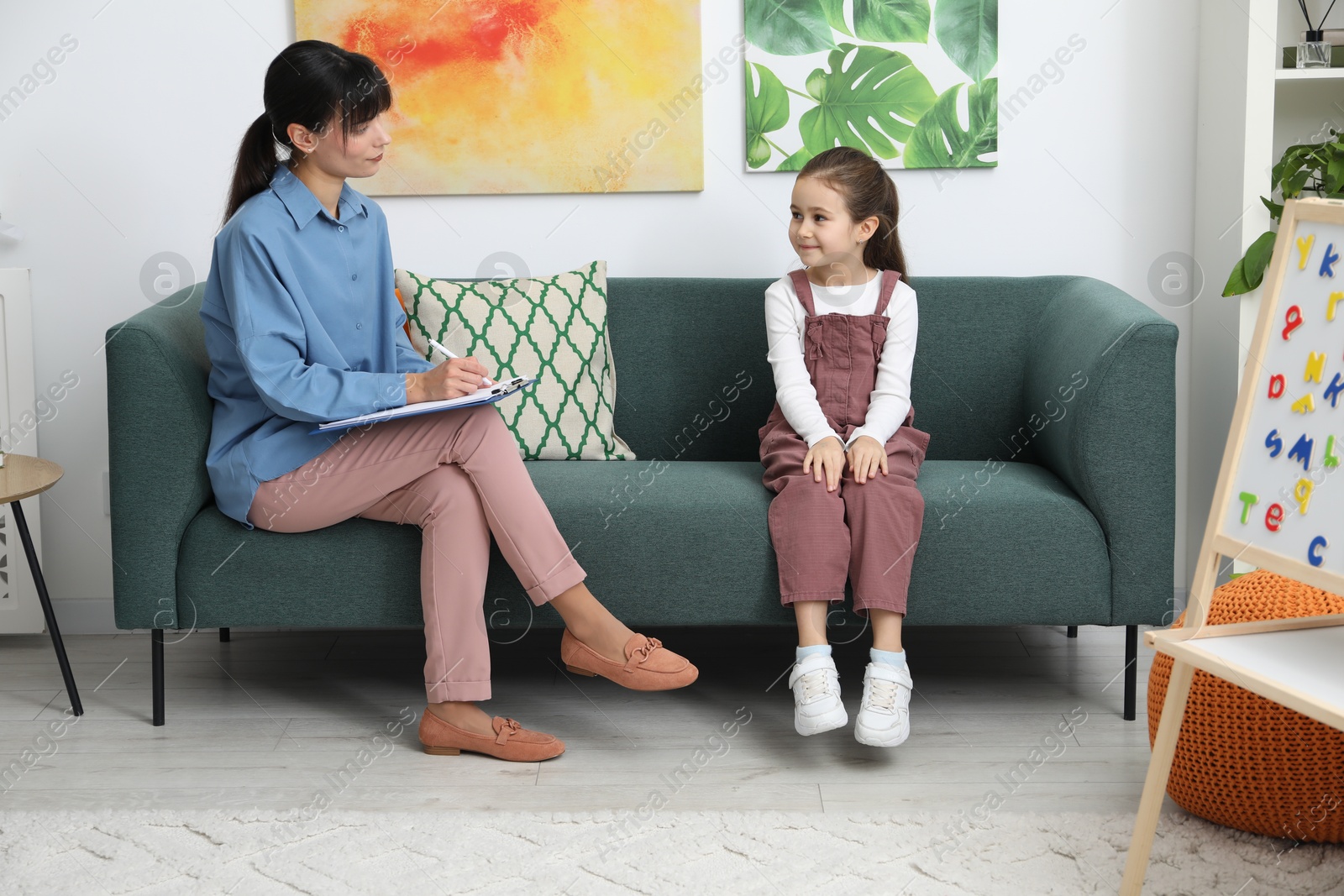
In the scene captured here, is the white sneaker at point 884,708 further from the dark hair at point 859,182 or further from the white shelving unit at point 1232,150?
the white shelving unit at point 1232,150

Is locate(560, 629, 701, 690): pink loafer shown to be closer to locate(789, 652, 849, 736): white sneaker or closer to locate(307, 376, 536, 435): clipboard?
locate(789, 652, 849, 736): white sneaker

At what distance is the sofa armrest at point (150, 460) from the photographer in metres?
1.95

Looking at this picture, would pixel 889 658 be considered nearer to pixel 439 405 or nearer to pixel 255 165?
pixel 439 405

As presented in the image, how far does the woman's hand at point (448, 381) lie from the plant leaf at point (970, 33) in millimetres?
1349

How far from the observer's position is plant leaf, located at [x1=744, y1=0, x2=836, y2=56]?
2539 mm

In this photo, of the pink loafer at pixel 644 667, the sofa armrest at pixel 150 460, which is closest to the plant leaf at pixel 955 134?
the pink loafer at pixel 644 667

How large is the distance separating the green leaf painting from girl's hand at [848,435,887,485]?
2.84 ft

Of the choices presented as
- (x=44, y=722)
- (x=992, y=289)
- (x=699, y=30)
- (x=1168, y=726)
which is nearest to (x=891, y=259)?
(x=992, y=289)

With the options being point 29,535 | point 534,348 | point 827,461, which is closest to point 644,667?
point 827,461

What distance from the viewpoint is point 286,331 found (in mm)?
1883

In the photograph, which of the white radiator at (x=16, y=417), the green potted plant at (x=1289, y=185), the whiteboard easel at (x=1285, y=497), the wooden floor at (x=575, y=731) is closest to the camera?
the whiteboard easel at (x=1285, y=497)

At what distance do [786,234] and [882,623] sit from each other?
1.08 m

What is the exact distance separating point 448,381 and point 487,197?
89cm

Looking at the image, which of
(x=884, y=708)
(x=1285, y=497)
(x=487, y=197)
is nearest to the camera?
(x=1285, y=497)
